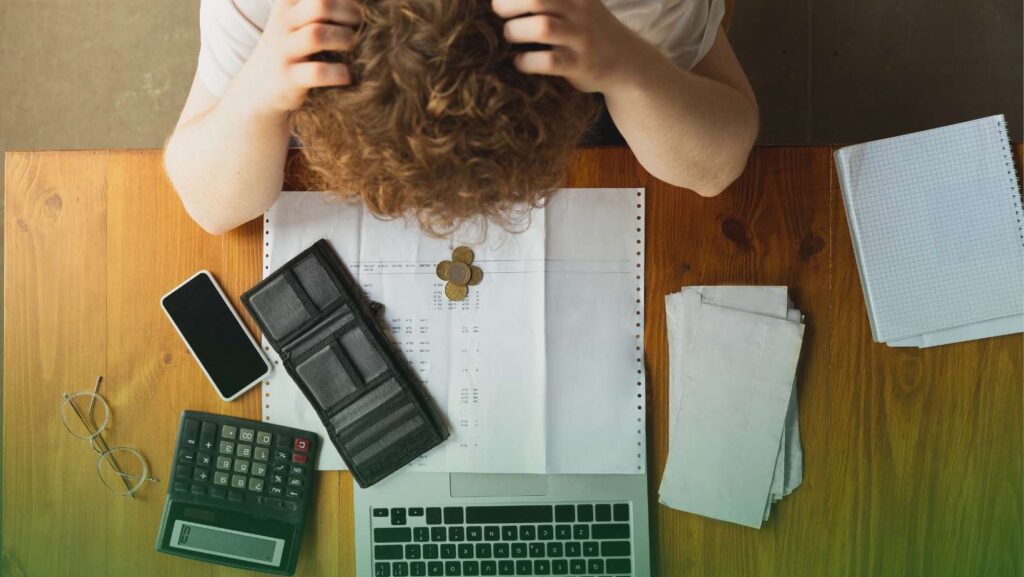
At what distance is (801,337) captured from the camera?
0.76m

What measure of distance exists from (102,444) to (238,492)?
18 cm

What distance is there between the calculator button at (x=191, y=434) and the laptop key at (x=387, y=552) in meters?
0.25

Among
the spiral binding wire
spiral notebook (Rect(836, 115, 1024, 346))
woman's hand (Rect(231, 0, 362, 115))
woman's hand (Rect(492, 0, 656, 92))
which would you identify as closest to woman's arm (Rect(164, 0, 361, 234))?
woman's hand (Rect(231, 0, 362, 115))

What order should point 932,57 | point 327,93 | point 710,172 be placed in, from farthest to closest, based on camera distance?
point 932,57
point 710,172
point 327,93

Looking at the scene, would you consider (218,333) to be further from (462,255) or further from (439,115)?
(439,115)

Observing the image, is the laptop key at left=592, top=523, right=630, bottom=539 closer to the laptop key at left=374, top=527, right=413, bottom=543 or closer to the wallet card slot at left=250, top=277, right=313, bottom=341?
the laptop key at left=374, top=527, right=413, bottom=543

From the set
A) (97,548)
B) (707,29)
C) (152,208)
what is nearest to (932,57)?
(707,29)

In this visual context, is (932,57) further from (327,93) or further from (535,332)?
(327,93)

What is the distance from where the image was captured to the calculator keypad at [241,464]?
2.53ft

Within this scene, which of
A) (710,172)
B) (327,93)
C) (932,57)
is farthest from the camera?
(932,57)

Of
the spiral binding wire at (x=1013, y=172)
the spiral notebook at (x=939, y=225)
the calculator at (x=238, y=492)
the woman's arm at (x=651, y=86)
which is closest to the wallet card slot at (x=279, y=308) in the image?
the calculator at (x=238, y=492)

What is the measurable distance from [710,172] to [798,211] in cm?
15

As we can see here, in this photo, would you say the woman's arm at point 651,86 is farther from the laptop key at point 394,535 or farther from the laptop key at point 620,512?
the laptop key at point 394,535

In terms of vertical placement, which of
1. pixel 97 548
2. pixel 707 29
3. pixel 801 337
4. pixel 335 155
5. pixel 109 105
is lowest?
pixel 97 548
